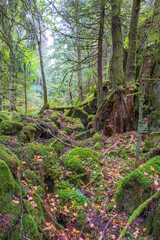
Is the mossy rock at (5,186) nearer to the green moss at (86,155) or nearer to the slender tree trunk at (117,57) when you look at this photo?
the green moss at (86,155)

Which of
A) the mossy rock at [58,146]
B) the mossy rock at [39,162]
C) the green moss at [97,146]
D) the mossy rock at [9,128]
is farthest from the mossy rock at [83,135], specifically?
the mossy rock at [39,162]

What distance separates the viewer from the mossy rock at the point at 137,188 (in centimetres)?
303

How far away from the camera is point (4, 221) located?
183 cm

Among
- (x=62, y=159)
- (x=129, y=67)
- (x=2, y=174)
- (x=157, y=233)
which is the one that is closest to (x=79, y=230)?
(x=157, y=233)

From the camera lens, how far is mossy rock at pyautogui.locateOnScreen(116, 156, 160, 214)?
3.03 m

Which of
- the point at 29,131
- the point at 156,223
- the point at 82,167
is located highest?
the point at 29,131

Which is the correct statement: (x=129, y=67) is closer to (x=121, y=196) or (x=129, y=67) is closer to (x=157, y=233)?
(x=121, y=196)

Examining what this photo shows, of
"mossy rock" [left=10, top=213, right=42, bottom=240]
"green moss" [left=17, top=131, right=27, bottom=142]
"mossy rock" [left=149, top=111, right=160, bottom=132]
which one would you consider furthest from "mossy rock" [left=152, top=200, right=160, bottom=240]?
"green moss" [left=17, top=131, right=27, bottom=142]

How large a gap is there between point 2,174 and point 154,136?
4617 mm

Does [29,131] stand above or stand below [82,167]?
above

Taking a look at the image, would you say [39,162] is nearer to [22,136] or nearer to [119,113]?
[22,136]

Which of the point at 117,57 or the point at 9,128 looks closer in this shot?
the point at 9,128

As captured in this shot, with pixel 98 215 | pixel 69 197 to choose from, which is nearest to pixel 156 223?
pixel 98 215

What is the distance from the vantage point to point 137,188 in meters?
3.14
